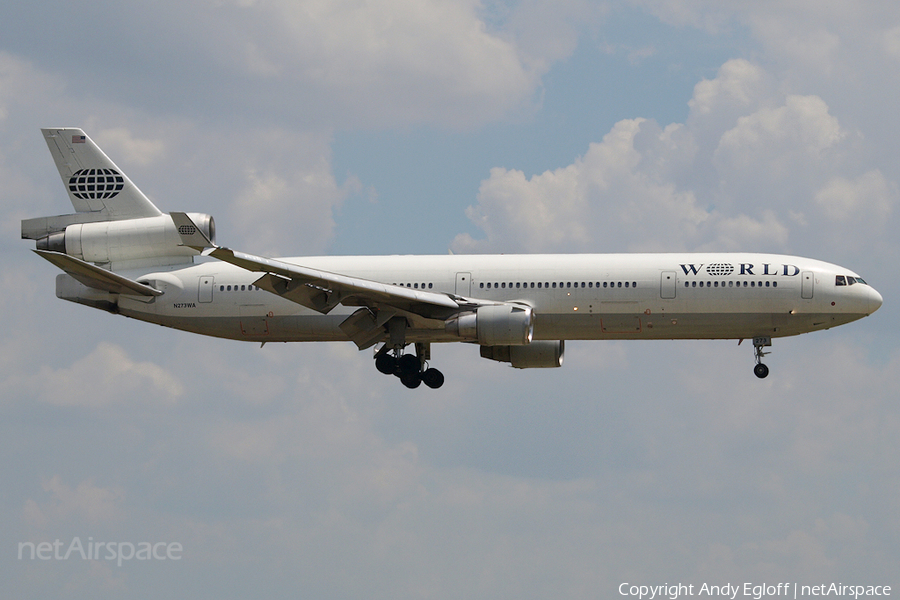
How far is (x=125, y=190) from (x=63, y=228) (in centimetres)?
346

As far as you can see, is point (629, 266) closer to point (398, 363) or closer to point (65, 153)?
Result: point (398, 363)

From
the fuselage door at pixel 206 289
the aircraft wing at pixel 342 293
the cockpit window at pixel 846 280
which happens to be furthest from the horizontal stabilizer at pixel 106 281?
the cockpit window at pixel 846 280

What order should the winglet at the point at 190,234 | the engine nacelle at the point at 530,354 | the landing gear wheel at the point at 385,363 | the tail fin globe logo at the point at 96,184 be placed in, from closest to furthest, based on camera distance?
1. the winglet at the point at 190,234
2. the landing gear wheel at the point at 385,363
3. the engine nacelle at the point at 530,354
4. the tail fin globe logo at the point at 96,184

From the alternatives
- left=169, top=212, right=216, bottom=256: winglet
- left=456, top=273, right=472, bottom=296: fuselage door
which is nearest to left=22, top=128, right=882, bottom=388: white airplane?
left=456, top=273, right=472, bottom=296: fuselage door

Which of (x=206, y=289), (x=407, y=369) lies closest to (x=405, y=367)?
(x=407, y=369)

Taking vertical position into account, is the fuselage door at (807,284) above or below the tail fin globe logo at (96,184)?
below

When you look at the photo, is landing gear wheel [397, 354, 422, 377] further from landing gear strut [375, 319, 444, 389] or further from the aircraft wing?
the aircraft wing

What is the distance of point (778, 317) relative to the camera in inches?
1940

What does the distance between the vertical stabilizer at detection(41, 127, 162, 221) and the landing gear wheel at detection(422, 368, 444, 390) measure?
15.2 metres

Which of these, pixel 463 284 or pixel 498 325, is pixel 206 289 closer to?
pixel 463 284

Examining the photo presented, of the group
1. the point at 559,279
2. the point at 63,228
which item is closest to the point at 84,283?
the point at 63,228

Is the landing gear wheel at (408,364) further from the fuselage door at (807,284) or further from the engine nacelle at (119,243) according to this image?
the fuselage door at (807,284)

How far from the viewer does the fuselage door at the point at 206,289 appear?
5328 centimetres

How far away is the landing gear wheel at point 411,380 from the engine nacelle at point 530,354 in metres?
4.49
